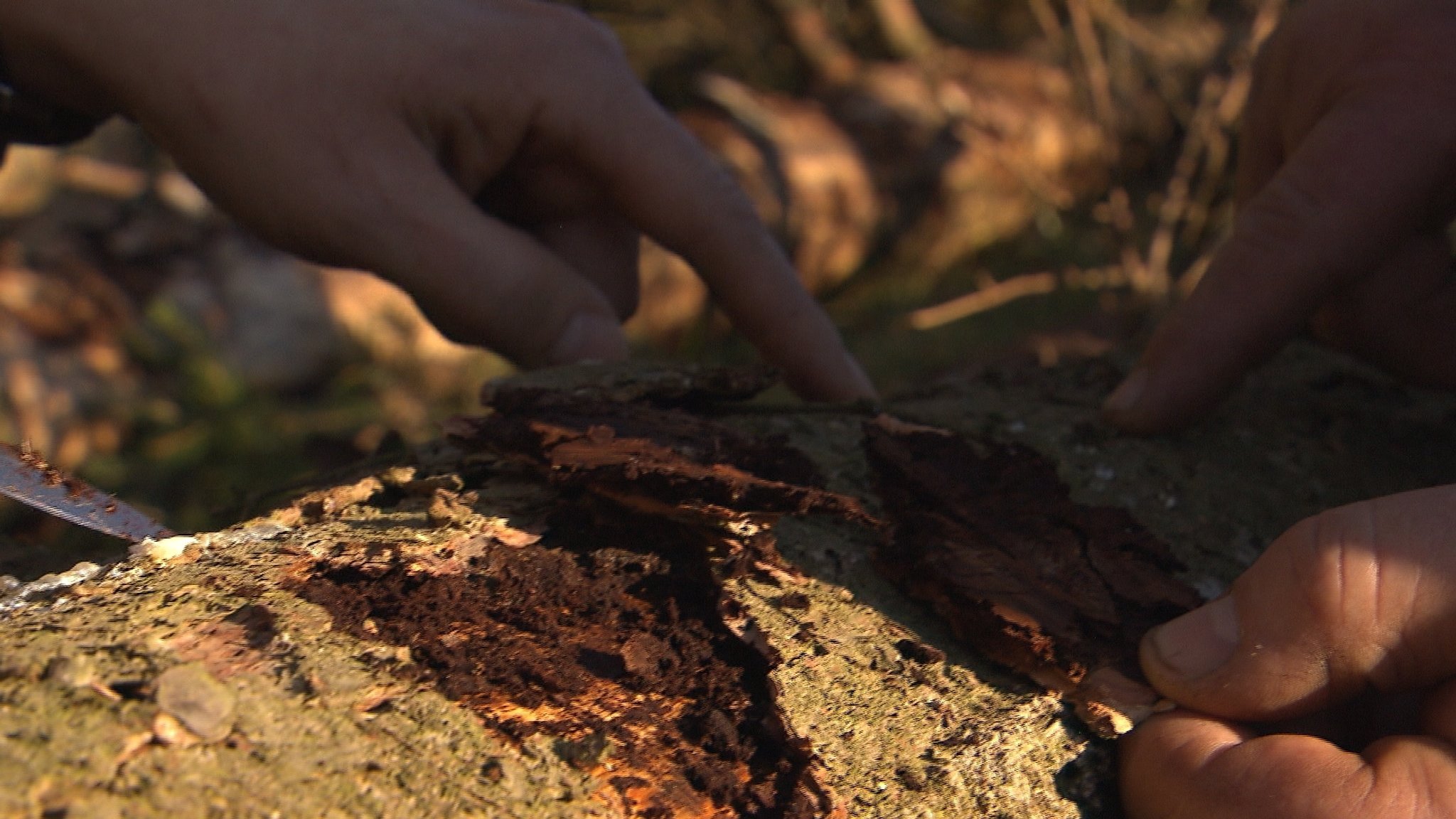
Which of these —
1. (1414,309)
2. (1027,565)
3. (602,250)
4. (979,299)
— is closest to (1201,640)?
(1027,565)

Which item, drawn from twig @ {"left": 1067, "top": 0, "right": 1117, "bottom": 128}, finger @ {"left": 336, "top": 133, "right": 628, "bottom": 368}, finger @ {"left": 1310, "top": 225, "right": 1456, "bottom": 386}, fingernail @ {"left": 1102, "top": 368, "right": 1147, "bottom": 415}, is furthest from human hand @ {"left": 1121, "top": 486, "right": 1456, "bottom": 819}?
twig @ {"left": 1067, "top": 0, "right": 1117, "bottom": 128}

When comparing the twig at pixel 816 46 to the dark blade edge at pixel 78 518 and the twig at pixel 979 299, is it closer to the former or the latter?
the twig at pixel 979 299

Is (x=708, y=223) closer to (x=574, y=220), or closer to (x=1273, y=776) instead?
(x=574, y=220)

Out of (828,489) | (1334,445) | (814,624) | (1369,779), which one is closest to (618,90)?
(828,489)

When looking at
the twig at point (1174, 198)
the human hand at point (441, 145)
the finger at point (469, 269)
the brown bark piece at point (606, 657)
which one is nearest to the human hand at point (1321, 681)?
the brown bark piece at point (606, 657)

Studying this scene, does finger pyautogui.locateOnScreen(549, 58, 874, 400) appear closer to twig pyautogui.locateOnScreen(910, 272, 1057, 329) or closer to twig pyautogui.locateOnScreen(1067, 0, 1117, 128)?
twig pyautogui.locateOnScreen(910, 272, 1057, 329)

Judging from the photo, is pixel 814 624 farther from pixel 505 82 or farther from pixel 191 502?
pixel 191 502

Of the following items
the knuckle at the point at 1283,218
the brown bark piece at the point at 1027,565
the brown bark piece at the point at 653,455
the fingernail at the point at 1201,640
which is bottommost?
the brown bark piece at the point at 1027,565

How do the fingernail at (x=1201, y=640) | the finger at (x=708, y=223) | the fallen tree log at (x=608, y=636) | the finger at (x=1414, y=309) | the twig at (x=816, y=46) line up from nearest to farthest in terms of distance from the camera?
the fallen tree log at (x=608, y=636) < the fingernail at (x=1201, y=640) < the finger at (x=1414, y=309) < the finger at (x=708, y=223) < the twig at (x=816, y=46)
